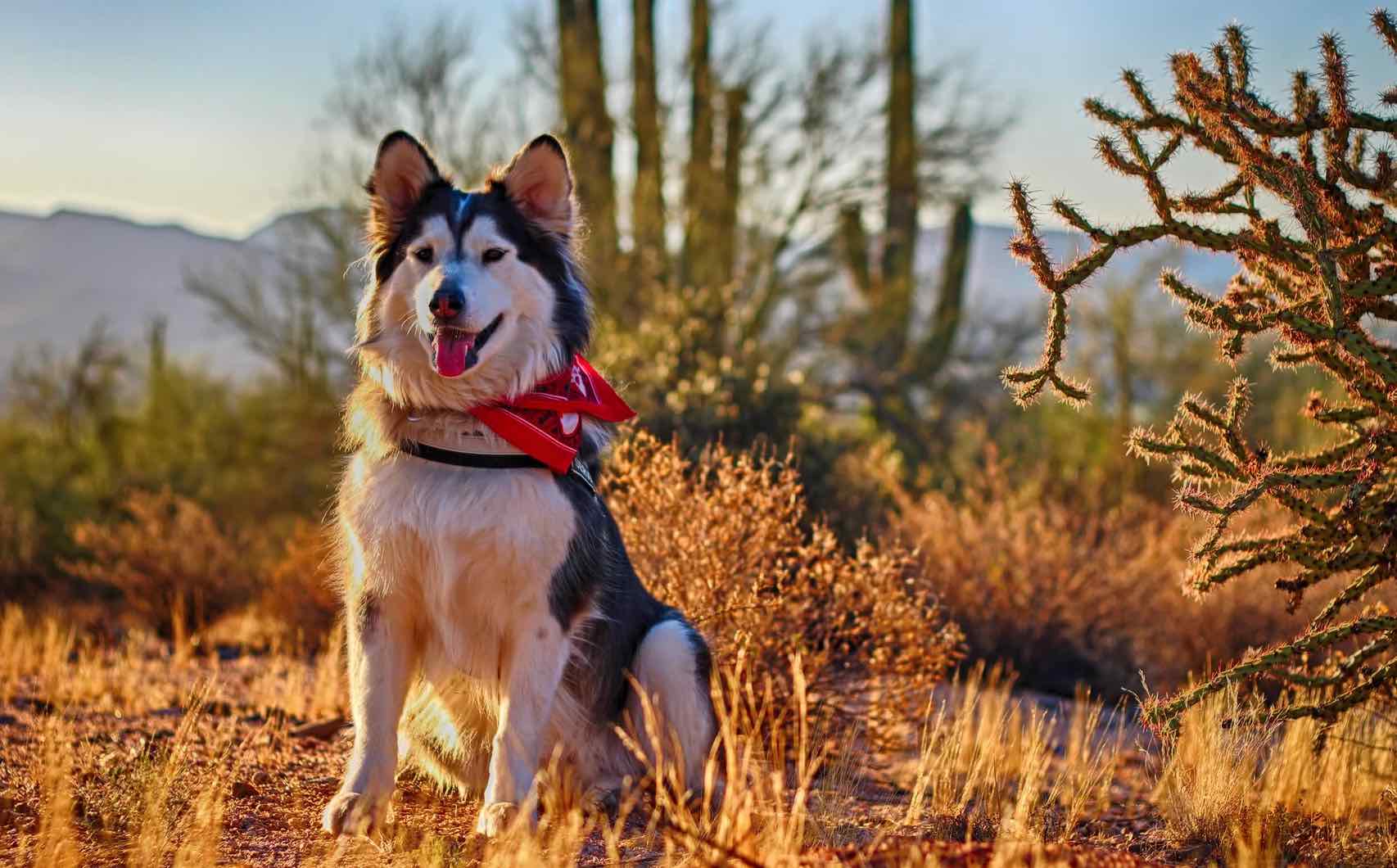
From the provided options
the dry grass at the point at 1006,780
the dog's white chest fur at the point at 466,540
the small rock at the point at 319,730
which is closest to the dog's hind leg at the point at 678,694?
the dog's white chest fur at the point at 466,540

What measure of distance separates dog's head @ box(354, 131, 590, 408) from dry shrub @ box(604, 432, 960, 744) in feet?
5.10

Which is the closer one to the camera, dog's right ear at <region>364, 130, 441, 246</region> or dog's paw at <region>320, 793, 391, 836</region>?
dog's paw at <region>320, 793, 391, 836</region>

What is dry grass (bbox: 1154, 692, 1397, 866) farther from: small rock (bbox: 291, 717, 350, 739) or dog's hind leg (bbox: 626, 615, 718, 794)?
small rock (bbox: 291, 717, 350, 739)

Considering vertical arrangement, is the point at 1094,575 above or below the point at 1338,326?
below

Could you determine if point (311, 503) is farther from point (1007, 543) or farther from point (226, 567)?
point (1007, 543)

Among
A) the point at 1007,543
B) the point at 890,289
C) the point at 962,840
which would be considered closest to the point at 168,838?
the point at 962,840

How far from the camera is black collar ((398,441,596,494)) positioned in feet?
13.9

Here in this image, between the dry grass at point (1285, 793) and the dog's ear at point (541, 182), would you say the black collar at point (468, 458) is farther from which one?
the dry grass at point (1285, 793)

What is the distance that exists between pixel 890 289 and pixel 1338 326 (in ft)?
47.2

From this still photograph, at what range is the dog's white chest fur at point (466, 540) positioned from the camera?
413 cm

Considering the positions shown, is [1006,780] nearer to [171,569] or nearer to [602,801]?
[602,801]

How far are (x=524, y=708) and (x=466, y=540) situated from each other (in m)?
0.59

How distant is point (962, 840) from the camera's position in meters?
4.58

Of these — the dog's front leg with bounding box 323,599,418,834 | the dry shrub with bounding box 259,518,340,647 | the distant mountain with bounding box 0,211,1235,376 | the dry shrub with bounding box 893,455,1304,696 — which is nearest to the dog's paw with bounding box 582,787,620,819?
the dog's front leg with bounding box 323,599,418,834
